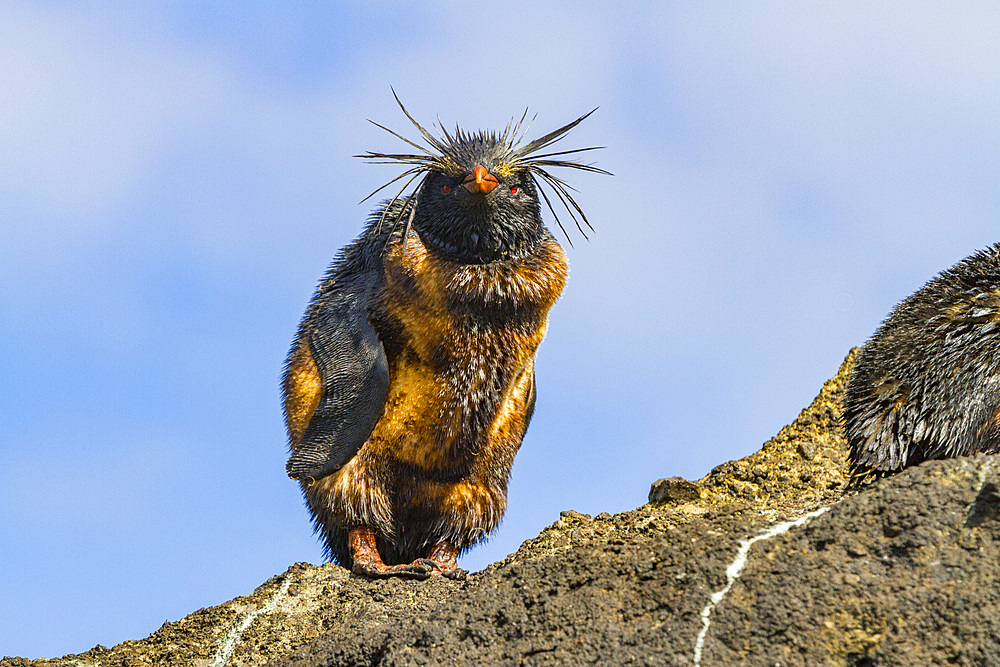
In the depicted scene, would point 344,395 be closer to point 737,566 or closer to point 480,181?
point 480,181

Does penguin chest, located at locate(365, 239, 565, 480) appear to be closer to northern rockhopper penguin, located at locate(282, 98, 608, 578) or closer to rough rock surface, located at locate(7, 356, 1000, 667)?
northern rockhopper penguin, located at locate(282, 98, 608, 578)

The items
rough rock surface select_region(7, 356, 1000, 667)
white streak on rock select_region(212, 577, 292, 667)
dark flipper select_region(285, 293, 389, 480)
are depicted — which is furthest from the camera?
dark flipper select_region(285, 293, 389, 480)

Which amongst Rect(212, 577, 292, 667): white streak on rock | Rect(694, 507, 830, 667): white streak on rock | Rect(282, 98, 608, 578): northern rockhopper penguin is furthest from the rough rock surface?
Rect(282, 98, 608, 578): northern rockhopper penguin

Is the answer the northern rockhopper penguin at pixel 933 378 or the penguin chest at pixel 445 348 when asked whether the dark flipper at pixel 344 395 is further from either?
the northern rockhopper penguin at pixel 933 378

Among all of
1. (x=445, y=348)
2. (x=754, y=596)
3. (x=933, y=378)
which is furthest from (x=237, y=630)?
(x=933, y=378)

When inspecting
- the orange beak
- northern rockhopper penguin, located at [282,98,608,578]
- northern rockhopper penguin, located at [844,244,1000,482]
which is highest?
the orange beak

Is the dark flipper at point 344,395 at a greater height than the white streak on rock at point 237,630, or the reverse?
the dark flipper at point 344,395

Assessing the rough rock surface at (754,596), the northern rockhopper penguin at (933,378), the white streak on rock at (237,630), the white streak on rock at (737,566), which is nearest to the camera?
the rough rock surface at (754,596)

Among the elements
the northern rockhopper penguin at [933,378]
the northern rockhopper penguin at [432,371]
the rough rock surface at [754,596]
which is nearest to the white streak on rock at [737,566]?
the rough rock surface at [754,596]
